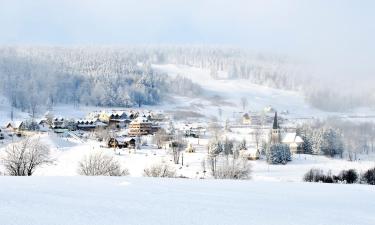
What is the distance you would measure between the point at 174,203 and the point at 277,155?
41.9 m

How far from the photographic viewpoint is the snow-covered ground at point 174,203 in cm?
920

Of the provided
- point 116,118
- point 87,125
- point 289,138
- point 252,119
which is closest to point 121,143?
point 289,138

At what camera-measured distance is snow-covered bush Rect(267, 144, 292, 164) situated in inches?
2039

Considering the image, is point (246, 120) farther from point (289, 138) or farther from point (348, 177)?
point (348, 177)

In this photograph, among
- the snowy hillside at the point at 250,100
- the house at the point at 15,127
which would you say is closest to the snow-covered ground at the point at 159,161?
the house at the point at 15,127

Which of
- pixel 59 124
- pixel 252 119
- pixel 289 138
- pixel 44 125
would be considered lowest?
pixel 289 138

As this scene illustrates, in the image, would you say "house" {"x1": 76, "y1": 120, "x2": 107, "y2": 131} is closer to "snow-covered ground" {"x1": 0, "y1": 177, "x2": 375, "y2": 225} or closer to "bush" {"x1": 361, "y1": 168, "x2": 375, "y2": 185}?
"bush" {"x1": 361, "y1": 168, "x2": 375, "y2": 185}

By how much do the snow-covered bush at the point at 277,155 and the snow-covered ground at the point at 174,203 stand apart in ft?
117

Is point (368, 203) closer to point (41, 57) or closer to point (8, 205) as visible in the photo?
point (8, 205)

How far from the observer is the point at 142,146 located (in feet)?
202

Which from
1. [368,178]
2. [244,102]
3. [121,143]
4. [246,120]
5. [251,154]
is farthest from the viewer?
[244,102]

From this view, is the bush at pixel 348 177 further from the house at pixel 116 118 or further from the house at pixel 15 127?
the house at pixel 116 118

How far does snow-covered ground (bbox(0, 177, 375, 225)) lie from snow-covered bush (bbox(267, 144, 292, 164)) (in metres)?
35.6

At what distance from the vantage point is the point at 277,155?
5206 centimetres
